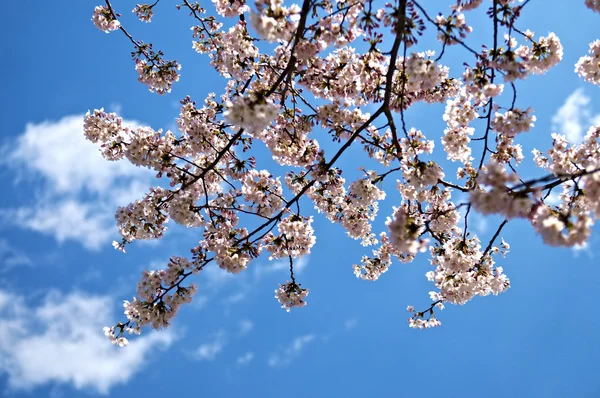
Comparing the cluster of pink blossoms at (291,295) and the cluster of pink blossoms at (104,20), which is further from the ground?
the cluster of pink blossoms at (104,20)

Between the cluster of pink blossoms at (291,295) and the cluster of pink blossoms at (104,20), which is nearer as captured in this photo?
the cluster of pink blossoms at (291,295)

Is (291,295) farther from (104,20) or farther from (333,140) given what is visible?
(104,20)

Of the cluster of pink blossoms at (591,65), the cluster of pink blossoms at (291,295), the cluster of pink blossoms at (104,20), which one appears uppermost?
the cluster of pink blossoms at (104,20)

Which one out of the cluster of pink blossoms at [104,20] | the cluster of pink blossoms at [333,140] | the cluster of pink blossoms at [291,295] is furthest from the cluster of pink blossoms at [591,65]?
the cluster of pink blossoms at [104,20]

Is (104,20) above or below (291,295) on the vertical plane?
above

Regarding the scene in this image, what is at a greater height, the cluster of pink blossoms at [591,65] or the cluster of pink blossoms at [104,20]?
the cluster of pink blossoms at [104,20]

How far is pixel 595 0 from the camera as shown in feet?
20.2

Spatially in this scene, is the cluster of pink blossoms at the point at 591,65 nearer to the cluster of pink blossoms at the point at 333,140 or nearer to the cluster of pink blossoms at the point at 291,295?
the cluster of pink blossoms at the point at 333,140

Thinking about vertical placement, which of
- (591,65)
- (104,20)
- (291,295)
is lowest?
(291,295)

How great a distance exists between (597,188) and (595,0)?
375cm

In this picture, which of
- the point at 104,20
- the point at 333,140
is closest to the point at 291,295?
the point at 333,140

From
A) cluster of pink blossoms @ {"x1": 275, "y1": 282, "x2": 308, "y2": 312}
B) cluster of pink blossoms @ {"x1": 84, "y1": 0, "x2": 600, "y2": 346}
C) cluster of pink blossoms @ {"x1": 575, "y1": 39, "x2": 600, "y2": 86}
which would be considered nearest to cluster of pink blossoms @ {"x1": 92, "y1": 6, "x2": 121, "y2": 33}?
cluster of pink blossoms @ {"x1": 84, "y1": 0, "x2": 600, "y2": 346}

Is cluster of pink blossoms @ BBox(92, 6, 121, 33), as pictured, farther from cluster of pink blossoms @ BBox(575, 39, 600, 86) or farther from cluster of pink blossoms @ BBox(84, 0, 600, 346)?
cluster of pink blossoms @ BBox(575, 39, 600, 86)

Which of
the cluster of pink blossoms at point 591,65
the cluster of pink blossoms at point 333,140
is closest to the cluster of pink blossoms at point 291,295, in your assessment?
the cluster of pink blossoms at point 333,140
